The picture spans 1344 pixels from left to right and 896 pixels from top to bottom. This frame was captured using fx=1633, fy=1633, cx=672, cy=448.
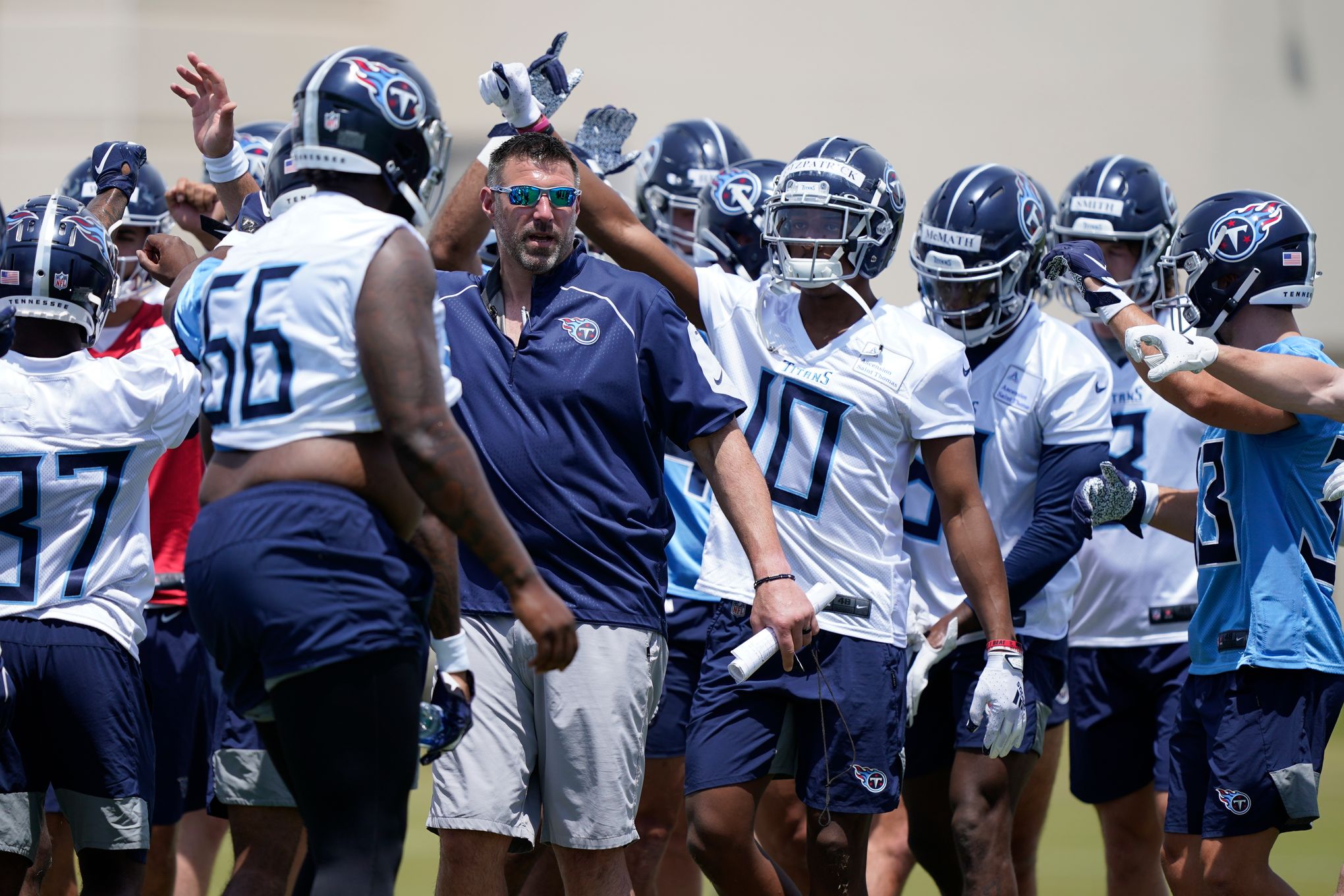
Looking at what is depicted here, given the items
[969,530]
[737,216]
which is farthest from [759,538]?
[737,216]

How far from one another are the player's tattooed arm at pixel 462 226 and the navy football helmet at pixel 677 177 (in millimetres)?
2461

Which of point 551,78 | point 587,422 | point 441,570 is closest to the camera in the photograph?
point 441,570

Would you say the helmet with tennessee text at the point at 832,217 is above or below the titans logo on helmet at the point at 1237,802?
above

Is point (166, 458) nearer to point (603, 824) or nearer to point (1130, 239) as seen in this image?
point (603, 824)

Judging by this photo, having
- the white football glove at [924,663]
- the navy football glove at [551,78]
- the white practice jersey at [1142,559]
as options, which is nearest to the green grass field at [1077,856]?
the white practice jersey at [1142,559]

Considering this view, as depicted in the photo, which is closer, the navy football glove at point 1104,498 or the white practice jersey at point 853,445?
the white practice jersey at point 853,445

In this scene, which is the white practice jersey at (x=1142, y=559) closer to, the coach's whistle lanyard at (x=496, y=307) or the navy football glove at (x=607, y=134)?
the navy football glove at (x=607, y=134)

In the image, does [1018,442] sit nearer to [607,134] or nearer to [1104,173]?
[1104,173]

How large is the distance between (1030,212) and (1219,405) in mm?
1274

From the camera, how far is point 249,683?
10.6 feet

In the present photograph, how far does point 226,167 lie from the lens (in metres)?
5.34

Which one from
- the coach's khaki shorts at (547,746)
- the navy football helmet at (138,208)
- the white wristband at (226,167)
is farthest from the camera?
the navy football helmet at (138,208)

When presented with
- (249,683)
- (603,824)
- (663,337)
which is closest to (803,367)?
(663,337)

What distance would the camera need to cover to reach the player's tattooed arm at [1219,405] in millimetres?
4797
